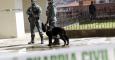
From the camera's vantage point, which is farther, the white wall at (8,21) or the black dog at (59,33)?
the white wall at (8,21)

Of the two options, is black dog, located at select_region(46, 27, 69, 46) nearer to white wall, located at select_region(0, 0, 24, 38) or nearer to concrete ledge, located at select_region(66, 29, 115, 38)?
concrete ledge, located at select_region(66, 29, 115, 38)

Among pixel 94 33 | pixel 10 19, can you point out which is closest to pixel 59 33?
pixel 94 33

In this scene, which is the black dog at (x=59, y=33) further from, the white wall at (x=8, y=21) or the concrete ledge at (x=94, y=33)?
the white wall at (x=8, y=21)

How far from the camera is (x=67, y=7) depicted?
885 inches

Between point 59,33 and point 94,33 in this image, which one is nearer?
point 59,33

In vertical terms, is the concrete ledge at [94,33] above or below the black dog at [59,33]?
below

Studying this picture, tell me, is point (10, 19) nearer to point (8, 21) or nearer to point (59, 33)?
point (8, 21)

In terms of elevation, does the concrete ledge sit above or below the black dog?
below

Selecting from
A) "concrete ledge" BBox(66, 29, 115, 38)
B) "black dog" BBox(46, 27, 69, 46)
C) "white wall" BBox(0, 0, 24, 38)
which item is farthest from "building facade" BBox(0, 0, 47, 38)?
"black dog" BBox(46, 27, 69, 46)

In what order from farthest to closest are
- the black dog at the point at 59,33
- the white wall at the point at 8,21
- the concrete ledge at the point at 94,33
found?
the white wall at the point at 8,21 < the concrete ledge at the point at 94,33 < the black dog at the point at 59,33

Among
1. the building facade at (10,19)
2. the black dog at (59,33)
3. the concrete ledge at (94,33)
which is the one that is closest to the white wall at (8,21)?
the building facade at (10,19)

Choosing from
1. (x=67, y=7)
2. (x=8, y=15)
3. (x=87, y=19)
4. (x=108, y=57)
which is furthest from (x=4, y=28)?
(x=108, y=57)

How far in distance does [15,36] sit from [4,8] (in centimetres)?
141

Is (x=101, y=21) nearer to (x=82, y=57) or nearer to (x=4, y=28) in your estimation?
(x=4, y=28)
